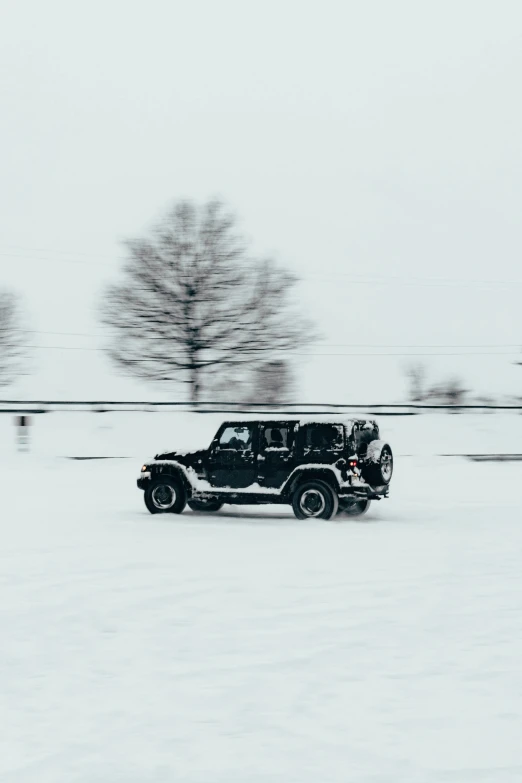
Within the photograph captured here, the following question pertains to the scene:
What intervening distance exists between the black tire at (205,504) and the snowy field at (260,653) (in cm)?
137

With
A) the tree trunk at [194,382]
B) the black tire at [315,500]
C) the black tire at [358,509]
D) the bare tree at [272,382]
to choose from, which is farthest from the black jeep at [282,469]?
the bare tree at [272,382]

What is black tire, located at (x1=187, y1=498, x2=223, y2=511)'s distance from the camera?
16.0 metres

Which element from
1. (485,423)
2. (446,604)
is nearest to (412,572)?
(446,604)

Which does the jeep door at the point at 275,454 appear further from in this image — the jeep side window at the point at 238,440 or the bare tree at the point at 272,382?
the bare tree at the point at 272,382

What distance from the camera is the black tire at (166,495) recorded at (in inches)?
640

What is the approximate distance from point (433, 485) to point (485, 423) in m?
17.9

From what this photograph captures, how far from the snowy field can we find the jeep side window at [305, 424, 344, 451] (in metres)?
1.39

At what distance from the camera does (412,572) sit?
10.3 m

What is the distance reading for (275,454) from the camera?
1564cm

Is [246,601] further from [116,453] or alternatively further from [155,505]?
[116,453]

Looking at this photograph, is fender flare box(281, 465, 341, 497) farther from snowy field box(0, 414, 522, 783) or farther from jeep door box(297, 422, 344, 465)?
snowy field box(0, 414, 522, 783)

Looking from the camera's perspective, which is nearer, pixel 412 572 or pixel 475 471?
pixel 412 572

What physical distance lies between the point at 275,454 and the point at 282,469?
261mm

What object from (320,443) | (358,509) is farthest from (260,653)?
(358,509)
